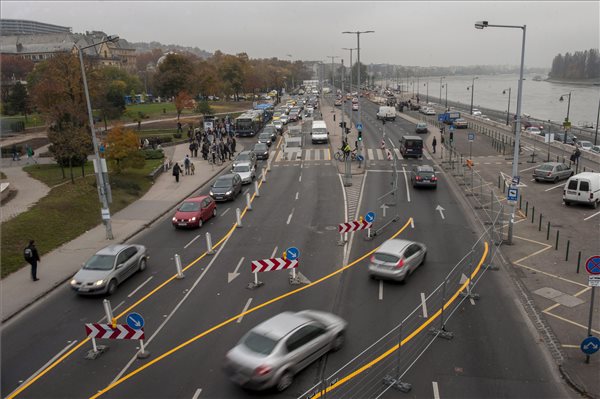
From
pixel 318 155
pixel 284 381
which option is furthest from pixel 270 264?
pixel 318 155

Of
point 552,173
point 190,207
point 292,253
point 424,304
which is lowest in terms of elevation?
point 424,304

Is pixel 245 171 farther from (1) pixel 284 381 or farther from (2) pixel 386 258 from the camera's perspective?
(1) pixel 284 381

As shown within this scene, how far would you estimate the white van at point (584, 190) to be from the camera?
90.1 feet

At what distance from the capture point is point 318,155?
48031 millimetres

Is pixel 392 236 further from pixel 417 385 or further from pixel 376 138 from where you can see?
pixel 376 138

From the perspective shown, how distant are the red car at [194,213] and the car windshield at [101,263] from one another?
7.03 metres

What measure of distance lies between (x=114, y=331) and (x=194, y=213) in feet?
42.1

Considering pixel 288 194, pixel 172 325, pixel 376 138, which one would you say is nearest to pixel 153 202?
pixel 288 194

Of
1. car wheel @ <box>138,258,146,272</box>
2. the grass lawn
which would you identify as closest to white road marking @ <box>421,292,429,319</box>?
car wheel @ <box>138,258,146,272</box>

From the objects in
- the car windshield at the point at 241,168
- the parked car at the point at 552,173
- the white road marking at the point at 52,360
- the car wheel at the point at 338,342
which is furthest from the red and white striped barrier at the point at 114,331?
the parked car at the point at 552,173

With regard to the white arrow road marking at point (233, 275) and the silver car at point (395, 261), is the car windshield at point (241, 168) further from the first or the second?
the silver car at point (395, 261)

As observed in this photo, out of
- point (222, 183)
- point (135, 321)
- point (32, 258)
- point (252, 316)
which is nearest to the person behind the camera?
point (135, 321)

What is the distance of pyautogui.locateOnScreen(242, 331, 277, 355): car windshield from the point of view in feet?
37.0

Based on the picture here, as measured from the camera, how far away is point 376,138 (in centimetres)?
5797
